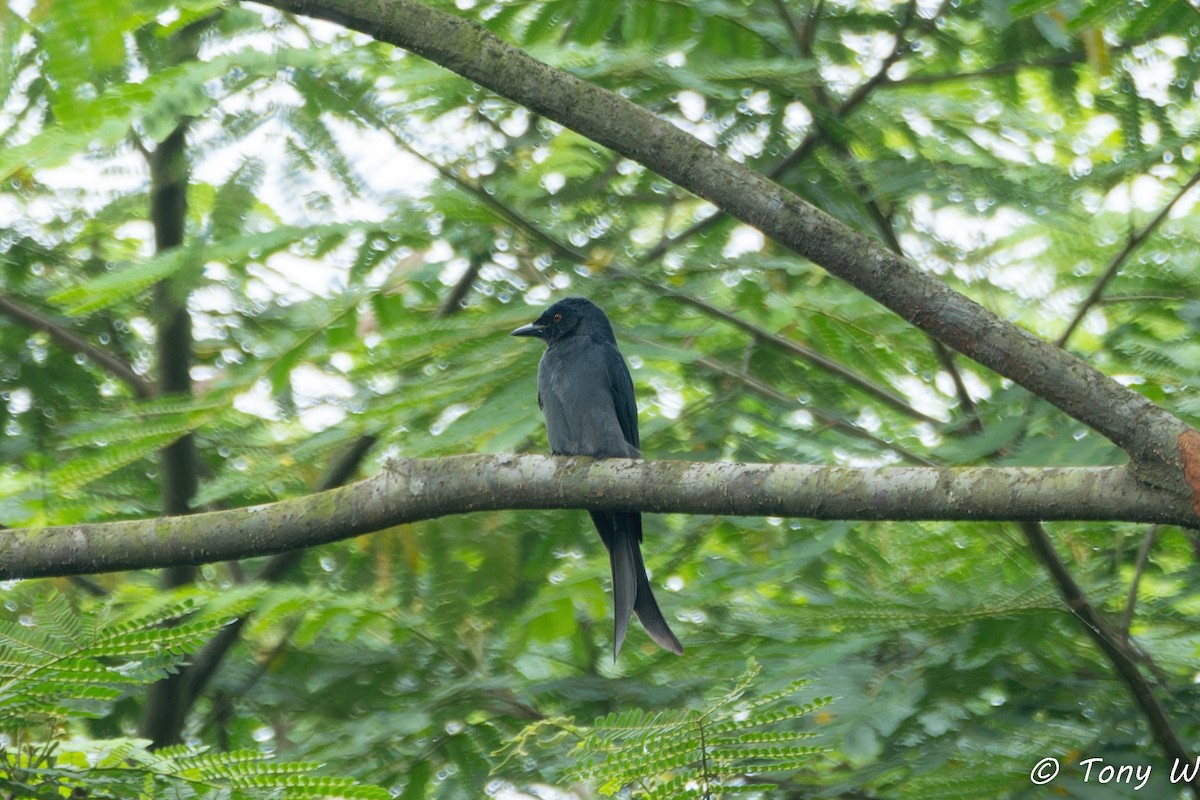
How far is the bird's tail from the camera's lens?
4543 millimetres

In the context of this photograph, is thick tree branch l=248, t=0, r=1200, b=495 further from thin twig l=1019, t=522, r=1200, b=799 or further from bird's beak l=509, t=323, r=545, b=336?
bird's beak l=509, t=323, r=545, b=336

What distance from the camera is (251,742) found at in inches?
228

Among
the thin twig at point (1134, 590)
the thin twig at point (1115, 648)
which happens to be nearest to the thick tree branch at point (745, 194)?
the thin twig at point (1115, 648)

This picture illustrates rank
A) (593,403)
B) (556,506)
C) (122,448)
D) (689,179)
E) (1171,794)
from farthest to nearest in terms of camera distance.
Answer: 1. (593,403)
2. (122,448)
3. (1171,794)
4. (556,506)
5. (689,179)

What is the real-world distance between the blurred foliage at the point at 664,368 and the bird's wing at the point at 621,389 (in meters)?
0.17

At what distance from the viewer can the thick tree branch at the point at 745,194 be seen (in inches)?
115

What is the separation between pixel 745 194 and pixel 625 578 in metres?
2.02

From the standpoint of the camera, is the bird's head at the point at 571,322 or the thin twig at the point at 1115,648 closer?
the thin twig at the point at 1115,648

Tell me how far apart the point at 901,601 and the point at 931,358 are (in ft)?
5.19

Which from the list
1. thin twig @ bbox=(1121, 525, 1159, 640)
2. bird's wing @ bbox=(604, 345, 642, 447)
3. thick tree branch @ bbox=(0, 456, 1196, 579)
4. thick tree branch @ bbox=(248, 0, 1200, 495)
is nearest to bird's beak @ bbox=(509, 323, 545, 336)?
bird's wing @ bbox=(604, 345, 642, 447)

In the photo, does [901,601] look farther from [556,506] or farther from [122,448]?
[122,448]

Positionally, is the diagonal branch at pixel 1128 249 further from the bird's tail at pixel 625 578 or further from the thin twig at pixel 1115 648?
the bird's tail at pixel 625 578

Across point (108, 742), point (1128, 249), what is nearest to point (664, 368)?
point (1128, 249)

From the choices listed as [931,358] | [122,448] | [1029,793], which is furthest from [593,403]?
[1029,793]
